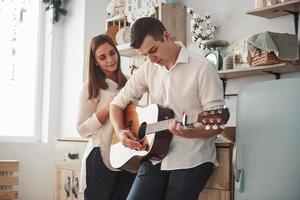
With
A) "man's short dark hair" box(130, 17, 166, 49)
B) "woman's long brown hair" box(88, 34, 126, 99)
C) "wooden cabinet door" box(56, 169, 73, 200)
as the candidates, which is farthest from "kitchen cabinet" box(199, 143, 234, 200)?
"wooden cabinet door" box(56, 169, 73, 200)

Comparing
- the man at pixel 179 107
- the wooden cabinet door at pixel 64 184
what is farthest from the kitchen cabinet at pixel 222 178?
the wooden cabinet door at pixel 64 184

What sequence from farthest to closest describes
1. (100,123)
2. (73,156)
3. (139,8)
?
(139,8), (73,156), (100,123)

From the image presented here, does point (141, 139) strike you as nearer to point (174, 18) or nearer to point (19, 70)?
point (174, 18)

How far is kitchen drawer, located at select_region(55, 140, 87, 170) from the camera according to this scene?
309cm

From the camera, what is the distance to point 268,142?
6.21ft

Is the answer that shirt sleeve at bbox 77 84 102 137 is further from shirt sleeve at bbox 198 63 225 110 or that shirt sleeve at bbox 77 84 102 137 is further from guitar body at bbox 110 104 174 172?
shirt sleeve at bbox 198 63 225 110

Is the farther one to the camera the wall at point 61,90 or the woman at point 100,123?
the wall at point 61,90

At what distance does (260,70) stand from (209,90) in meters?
0.84

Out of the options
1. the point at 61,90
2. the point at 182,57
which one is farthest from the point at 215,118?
the point at 61,90

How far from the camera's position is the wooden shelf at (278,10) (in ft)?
7.99

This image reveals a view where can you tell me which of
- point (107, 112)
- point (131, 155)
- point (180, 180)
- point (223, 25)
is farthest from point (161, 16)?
point (180, 180)

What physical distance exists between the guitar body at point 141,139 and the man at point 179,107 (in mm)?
33

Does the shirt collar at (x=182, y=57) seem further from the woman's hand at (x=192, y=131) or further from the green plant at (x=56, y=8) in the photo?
the green plant at (x=56, y=8)

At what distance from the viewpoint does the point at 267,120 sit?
191 centimetres
